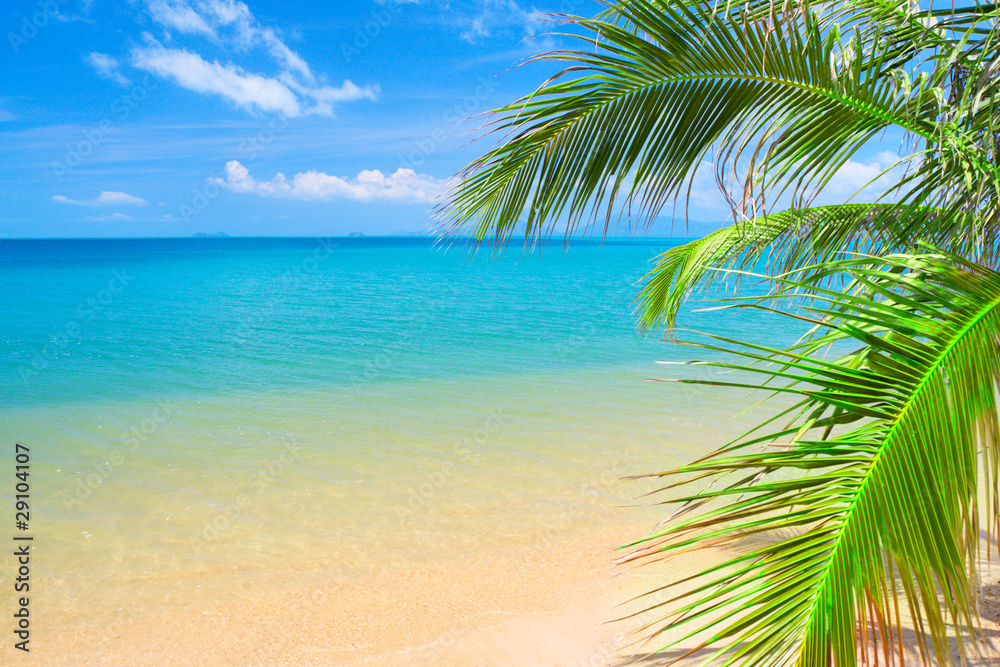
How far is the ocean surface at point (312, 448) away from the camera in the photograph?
4.58 m

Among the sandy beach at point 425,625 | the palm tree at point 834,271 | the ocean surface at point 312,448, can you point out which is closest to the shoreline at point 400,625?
the sandy beach at point 425,625

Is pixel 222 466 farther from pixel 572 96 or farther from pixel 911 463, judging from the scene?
pixel 911 463

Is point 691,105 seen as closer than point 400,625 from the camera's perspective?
Yes

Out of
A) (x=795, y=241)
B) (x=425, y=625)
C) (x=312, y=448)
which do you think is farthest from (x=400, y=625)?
(x=795, y=241)

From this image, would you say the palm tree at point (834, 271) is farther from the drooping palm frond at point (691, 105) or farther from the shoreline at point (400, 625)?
the shoreline at point (400, 625)

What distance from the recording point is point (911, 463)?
1.37 meters

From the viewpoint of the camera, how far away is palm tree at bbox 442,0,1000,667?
131cm

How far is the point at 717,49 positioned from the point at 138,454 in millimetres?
7041

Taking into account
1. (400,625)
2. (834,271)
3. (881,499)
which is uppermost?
(834,271)

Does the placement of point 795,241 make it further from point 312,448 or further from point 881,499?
point 312,448

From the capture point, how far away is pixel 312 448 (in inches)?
270

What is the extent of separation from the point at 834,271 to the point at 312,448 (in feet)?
20.3

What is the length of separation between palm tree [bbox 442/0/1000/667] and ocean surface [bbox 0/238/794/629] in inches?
31.9

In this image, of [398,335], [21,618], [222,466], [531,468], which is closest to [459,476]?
[531,468]
